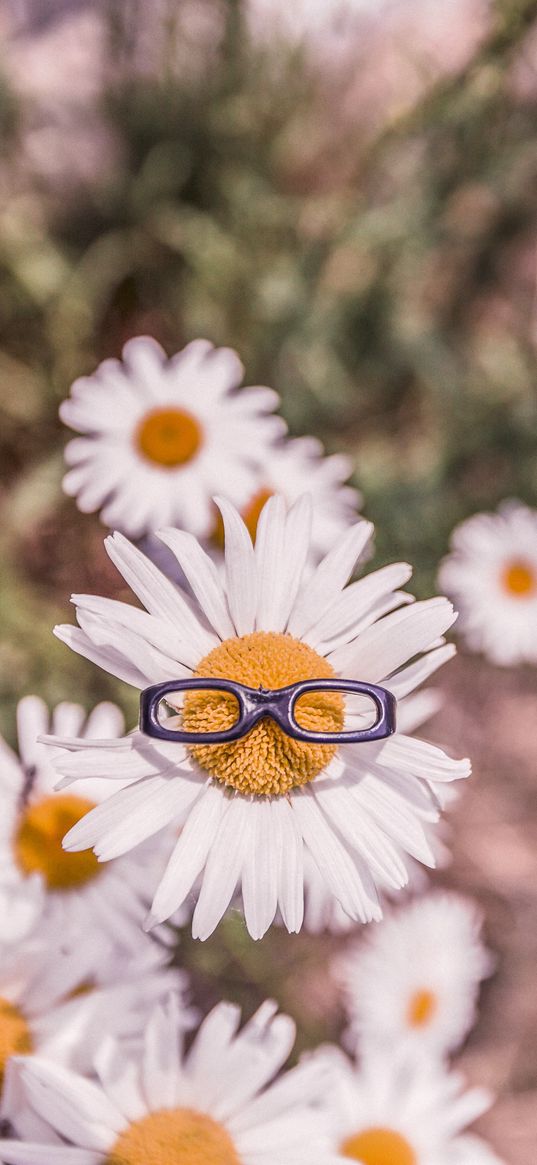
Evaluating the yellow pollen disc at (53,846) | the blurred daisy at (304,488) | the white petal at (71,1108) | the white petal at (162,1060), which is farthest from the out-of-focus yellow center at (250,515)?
the white petal at (71,1108)

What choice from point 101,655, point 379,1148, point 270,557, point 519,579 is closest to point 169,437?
point 270,557

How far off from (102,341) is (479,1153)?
2.30 m

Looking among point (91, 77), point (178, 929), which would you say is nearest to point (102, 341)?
point (91, 77)

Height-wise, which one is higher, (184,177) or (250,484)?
(184,177)

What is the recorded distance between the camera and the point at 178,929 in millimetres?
2098

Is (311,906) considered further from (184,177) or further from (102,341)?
(184,177)

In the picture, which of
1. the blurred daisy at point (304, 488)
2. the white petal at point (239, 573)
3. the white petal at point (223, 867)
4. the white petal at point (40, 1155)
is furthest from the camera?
the blurred daisy at point (304, 488)

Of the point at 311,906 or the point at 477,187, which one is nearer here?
the point at 311,906

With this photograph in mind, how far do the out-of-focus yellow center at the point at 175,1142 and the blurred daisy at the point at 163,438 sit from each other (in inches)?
37.8

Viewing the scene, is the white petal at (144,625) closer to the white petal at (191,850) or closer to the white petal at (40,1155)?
the white petal at (191,850)

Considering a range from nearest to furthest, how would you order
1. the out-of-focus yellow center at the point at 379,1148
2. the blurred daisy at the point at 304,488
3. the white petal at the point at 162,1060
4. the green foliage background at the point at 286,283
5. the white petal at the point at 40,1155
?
the white petal at the point at 40,1155 → the white petal at the point at 162,1060 → the out-of-focus yellow center at the point at 379,1148 → the blurred daisy at the point at 304,488 → the green foliage background at the point at 286,283

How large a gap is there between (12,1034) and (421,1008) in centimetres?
109

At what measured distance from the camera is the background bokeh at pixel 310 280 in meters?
2.49

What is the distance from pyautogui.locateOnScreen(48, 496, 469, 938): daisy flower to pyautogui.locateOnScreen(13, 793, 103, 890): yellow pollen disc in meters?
0.44
